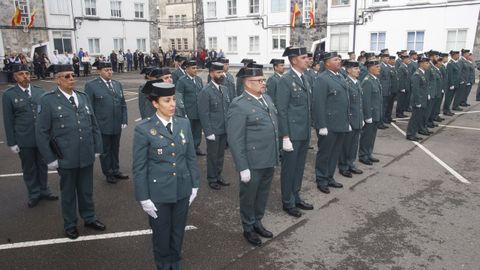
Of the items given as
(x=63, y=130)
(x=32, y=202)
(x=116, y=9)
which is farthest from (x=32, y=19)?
(x=63, y=130)

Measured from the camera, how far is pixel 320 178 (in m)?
6.97

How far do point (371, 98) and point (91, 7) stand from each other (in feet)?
110

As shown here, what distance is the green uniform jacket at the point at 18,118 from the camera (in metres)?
6.28

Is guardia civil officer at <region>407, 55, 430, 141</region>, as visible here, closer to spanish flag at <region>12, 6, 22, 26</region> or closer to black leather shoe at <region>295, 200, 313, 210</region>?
black leather shoe at <region>295, 200, 313, 210</region>

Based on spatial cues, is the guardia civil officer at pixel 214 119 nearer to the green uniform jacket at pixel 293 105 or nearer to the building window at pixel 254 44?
the green uniform jacket at pixel 293 105

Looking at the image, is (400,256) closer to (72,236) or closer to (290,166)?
(290,166)

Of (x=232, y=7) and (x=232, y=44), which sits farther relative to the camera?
(x=232, y=44)

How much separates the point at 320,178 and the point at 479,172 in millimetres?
3598

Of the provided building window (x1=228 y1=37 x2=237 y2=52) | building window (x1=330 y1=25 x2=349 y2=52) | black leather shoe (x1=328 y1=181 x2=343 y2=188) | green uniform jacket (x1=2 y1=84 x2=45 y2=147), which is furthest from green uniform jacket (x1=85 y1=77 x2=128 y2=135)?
building window (x1=228 y1=37 x2=237 y2=52)

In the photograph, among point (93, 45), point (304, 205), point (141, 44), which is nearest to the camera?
point (304, 205)

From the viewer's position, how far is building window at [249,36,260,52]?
34972mm

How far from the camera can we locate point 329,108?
688 centimetres

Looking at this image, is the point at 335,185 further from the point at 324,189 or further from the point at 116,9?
the point at 116,9

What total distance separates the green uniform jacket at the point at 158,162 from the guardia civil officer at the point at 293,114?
2111 millimetres
